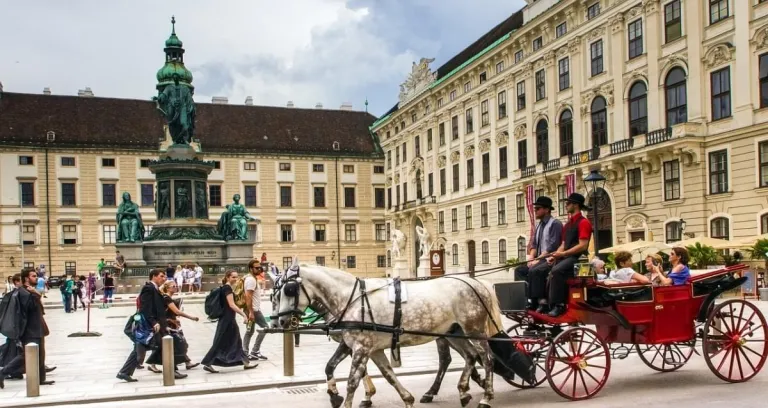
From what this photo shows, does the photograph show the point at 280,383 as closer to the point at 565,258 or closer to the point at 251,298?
the point at 251,298

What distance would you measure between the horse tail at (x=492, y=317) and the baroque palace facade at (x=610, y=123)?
20.9 meters

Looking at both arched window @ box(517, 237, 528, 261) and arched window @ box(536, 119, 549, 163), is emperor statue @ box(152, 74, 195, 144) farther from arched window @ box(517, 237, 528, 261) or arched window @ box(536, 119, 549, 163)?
arched window @ box(517, 237, 528, 261)

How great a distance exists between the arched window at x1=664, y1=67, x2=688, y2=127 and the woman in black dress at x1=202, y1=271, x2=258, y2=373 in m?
23.5

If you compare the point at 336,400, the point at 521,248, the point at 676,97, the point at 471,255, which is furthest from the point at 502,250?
the point at 336,400

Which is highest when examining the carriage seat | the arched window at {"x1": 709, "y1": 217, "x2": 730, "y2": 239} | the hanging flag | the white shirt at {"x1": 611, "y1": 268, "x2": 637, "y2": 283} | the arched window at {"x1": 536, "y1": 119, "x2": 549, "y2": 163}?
the arched window at {"x1": 536, "y1": 119, "x2": 549, "y2": 163}

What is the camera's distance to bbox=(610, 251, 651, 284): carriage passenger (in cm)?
986

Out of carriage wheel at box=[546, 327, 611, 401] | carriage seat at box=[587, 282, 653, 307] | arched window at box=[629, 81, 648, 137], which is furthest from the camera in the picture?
arched window at box=[629, 81, 648, 137]

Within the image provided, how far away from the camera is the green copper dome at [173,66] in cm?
3247

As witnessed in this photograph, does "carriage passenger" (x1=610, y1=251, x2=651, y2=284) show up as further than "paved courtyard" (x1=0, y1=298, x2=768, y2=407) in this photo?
Yes

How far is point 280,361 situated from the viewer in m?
13.3

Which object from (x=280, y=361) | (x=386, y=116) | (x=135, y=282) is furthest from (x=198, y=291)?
(x=386, y=116)

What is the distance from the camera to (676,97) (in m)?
30.4

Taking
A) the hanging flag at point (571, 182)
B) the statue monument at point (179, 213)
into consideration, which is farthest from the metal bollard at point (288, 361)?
the hanging flag at point (571, 182)

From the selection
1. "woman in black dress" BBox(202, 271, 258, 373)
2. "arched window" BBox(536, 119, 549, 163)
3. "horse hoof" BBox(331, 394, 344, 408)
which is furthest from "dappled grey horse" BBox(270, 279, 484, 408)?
"arched window" BBox(536, 119, 549, 163)
